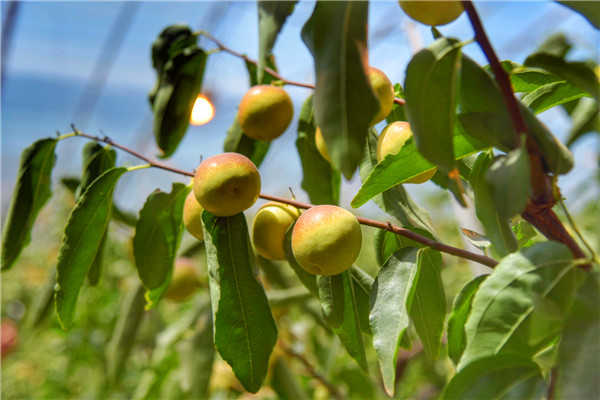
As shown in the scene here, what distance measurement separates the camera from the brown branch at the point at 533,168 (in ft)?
1.46

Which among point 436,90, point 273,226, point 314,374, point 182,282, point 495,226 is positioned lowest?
point 314,374

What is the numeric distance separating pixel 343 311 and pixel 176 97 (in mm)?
468

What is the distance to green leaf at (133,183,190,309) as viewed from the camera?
810 mm

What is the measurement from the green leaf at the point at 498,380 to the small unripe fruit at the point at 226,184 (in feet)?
0.99

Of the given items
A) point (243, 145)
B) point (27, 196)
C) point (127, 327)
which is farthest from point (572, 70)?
point (127, 327)

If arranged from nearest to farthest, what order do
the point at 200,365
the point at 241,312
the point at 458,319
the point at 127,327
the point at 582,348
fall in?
the point at 582,348 → the point at 458,319 → the point at 241,312 → the point at 200,365 → the point at 127,327

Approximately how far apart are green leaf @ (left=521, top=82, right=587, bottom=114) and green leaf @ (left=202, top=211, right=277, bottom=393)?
1.18 feet

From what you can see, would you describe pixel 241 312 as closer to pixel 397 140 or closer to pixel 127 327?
pixel 397 140

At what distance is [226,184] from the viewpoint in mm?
601

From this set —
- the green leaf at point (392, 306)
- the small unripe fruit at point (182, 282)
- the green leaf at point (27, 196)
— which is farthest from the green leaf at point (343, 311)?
the small unripe fruit at point (182, 282)

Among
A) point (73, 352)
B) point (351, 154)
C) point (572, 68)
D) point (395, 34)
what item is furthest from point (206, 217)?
point (395, 34)

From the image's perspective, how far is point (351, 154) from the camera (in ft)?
1.32

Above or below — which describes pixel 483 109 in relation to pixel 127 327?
above

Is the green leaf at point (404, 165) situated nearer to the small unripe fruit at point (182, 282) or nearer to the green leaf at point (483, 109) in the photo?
the green leaf at point (483, 109)
